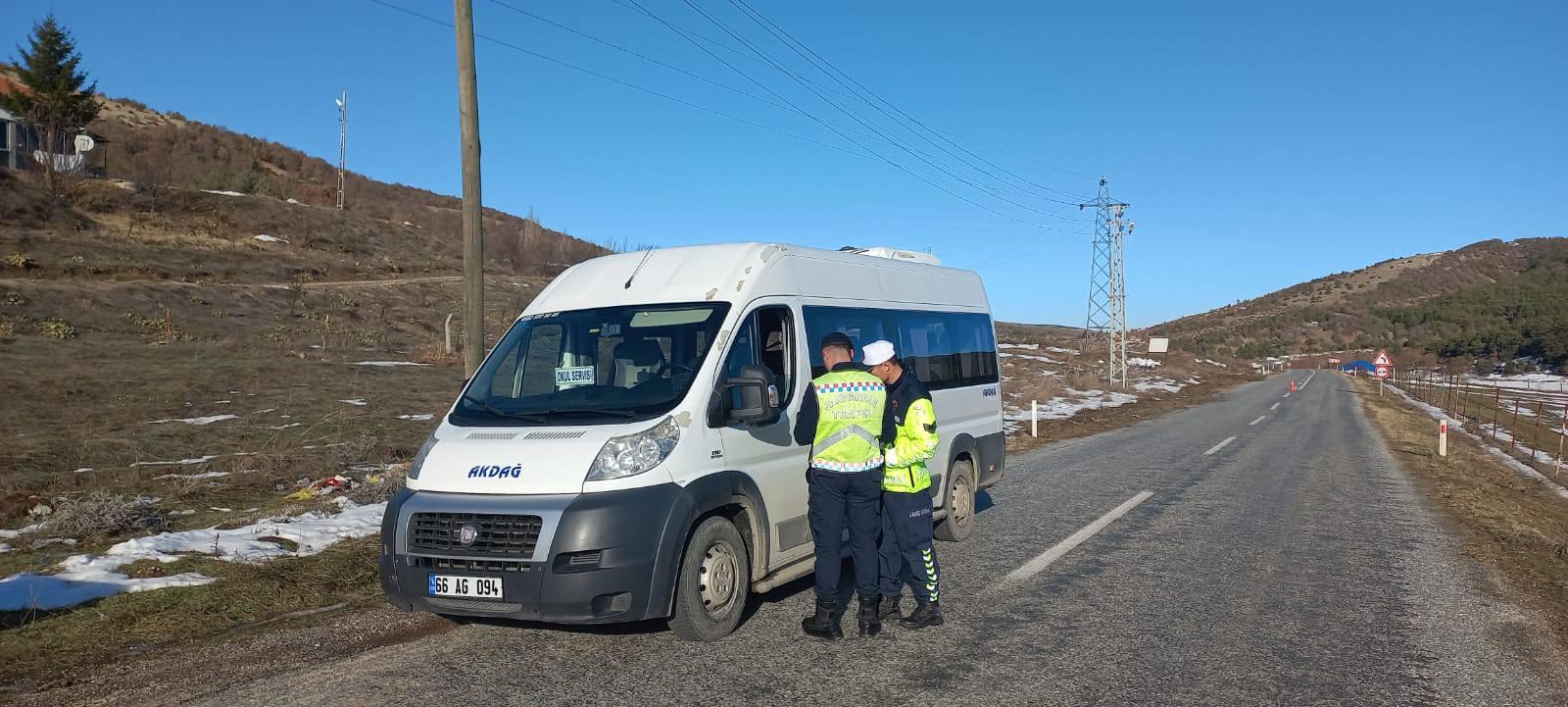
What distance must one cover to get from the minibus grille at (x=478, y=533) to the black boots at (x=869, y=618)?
6.61 ft

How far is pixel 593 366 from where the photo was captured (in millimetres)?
6211

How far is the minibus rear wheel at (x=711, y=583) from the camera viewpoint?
17.7ft

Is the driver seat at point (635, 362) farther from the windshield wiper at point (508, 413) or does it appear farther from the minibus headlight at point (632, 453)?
the minibus headlight at point (632, 453)

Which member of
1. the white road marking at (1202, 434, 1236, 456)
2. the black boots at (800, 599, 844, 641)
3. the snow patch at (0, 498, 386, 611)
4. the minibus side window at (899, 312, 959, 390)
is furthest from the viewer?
the white road marking at (1202, 434, 1236, 456)

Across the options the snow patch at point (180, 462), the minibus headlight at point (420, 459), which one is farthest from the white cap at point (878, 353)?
the snow patch at point (180, 462)

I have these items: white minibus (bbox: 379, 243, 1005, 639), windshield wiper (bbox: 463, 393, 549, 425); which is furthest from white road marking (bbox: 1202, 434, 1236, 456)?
windshield wiper (bbox: 463, 393, 549, 425)

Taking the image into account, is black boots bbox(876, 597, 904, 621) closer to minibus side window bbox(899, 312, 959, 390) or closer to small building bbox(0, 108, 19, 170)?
minibus side window bbox(899, 312, 959, 390)

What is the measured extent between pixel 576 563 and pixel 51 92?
61.9 meters

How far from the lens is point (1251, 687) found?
487 cm

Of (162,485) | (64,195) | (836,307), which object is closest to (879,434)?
(836,307)

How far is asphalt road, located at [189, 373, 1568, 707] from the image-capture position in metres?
4.79

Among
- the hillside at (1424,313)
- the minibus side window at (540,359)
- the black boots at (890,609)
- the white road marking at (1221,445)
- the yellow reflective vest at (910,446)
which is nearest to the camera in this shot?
the yellow reflective vest at (910,446)

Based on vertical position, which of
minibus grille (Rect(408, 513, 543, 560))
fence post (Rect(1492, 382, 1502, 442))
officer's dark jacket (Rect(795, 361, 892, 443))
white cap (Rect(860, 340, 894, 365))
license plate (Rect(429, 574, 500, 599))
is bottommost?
fence post (Rect(1492, 382, 1502, 442))

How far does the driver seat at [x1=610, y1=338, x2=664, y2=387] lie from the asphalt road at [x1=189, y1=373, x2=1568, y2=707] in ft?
4.99
